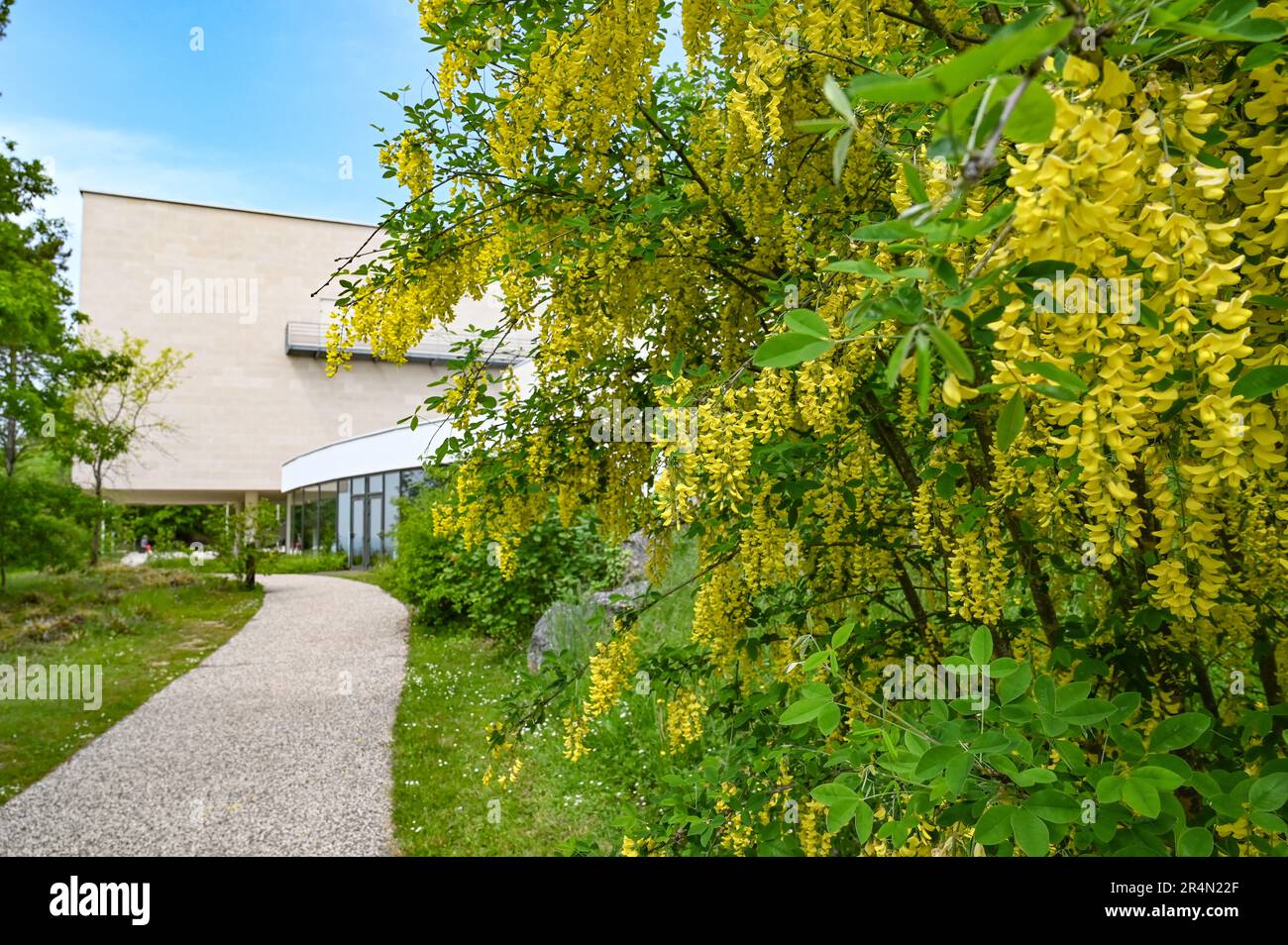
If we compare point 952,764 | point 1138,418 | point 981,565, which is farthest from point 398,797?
point 1138,418

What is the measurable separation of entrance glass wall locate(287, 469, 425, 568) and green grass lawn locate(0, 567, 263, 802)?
5.00 m

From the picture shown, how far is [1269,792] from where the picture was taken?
1.06m

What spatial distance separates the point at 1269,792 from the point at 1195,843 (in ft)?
0.42

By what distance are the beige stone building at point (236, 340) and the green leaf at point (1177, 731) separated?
24063 millimetres

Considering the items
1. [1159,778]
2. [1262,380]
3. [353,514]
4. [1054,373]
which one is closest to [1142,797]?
[1159,778]

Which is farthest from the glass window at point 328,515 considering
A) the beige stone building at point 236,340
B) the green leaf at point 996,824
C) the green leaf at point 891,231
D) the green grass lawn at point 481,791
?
the green leaf at point 891,231

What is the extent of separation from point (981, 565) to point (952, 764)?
36.5 inches

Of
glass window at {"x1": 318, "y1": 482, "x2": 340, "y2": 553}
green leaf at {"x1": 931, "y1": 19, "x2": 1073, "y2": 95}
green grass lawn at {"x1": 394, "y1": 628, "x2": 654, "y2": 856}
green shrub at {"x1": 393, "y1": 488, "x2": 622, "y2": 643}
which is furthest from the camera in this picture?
glass window at {"x1": 318, "y1": 482, "x2": 340, "y2": 553}

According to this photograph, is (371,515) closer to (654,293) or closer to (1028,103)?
(654,293)

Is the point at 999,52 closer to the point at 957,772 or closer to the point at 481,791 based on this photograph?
the point at 957,772

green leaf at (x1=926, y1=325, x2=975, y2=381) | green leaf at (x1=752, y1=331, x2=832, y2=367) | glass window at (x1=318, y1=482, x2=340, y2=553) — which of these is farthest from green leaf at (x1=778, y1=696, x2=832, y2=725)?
glass window at (x1=318, y1=482, x2=340, y2=553)

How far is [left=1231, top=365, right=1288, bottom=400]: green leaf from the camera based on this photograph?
833 mm

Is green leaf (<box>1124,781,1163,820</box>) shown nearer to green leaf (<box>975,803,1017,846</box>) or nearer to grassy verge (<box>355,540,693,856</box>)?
green leaf (<box>975,803,1017,846</box>)

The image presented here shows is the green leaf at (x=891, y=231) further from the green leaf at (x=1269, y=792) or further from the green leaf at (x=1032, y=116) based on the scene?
the green leaf at (x=1269, y=792)
